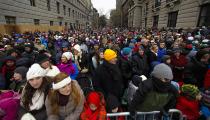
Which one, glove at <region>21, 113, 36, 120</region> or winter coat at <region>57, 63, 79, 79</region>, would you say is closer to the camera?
glove at <region>21, 113, 36, 120</region>

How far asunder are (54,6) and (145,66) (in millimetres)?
29630

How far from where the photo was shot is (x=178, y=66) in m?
4.88

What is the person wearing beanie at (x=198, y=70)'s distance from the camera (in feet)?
14.1

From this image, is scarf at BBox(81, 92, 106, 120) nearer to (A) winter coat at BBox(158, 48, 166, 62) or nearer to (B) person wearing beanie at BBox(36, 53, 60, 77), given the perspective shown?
(B) person wearing beanie at BBox(36, 53, 60, 77)

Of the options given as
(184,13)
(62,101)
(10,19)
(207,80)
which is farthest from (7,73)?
(184,13)

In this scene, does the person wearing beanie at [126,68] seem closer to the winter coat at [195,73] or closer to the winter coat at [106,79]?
the winter coat at [106,79]

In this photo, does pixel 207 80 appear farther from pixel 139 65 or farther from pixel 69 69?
pixel 69 69

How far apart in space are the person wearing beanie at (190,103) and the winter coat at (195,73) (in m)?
1.35

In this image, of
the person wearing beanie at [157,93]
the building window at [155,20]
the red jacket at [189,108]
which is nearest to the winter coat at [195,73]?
the red jacket at [189,108]

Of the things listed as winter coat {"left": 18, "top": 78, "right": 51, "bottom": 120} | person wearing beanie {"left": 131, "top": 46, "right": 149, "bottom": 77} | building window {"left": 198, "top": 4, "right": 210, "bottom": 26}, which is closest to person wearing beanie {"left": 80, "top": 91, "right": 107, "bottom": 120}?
winter coat {"left": 18, "top": 78, "right": 51, "bottom": 120}

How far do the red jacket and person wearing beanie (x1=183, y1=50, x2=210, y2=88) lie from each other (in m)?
1.43

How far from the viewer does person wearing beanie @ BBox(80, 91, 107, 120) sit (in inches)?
107

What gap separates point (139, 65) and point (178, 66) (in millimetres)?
1307

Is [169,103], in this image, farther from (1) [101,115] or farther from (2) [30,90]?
(2) [30,90]
